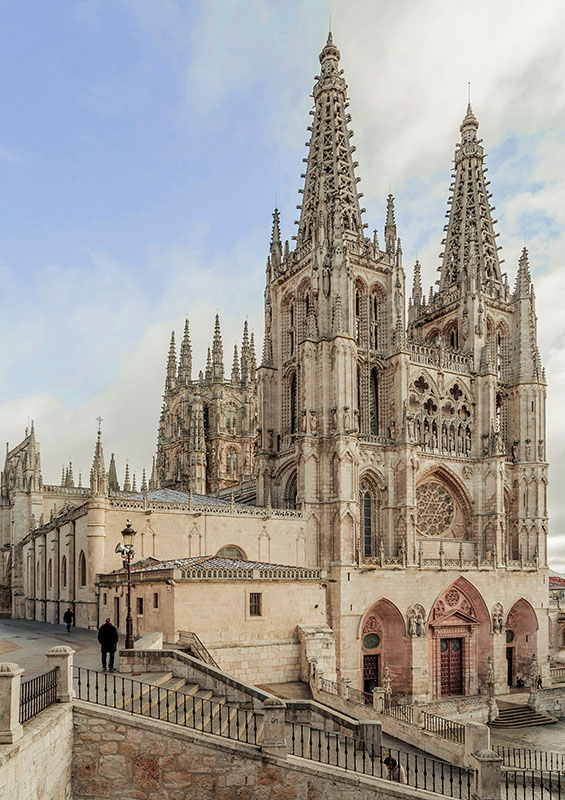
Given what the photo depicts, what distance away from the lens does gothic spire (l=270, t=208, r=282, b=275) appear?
156 ft

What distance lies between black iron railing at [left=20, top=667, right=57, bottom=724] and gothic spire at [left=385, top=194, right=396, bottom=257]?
37682 mm

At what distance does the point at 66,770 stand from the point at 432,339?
43.9 meters

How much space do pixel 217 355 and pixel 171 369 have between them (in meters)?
5.56

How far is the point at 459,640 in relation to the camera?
41844 millimetres

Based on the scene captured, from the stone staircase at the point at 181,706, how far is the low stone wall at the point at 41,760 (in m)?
1.41

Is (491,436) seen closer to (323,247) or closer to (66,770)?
(323,247)

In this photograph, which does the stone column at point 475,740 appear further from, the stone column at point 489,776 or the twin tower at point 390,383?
the twin tower at point 390,383

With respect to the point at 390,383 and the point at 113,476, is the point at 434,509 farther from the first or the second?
the point at 113,476

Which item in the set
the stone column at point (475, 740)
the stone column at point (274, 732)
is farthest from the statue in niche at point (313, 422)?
the stone column at point (274, 732)

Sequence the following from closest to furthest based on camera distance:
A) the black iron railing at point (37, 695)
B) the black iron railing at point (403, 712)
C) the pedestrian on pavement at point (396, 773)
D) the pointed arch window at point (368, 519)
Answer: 1. the black iron railing at point (37, 695)
2. the pedestrian on pavement at point (396, 773)
3. the black iron railing at point (403, 712)
4. the pointed arch window at point (368, 519)

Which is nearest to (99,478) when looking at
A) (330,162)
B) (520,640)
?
(330,162)

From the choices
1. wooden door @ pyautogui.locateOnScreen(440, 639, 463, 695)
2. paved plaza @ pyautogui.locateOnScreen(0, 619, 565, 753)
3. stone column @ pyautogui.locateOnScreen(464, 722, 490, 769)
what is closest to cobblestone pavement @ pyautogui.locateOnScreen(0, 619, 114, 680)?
paved plaza @ pyautogui.locateOnScreen(0, 619, 565, 753)

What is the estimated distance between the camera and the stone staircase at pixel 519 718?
37.1 metres

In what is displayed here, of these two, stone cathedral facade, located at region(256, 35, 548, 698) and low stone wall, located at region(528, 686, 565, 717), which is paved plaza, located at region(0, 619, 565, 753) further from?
stone cathedral facade, located at region(256, 35, 548, 698)
